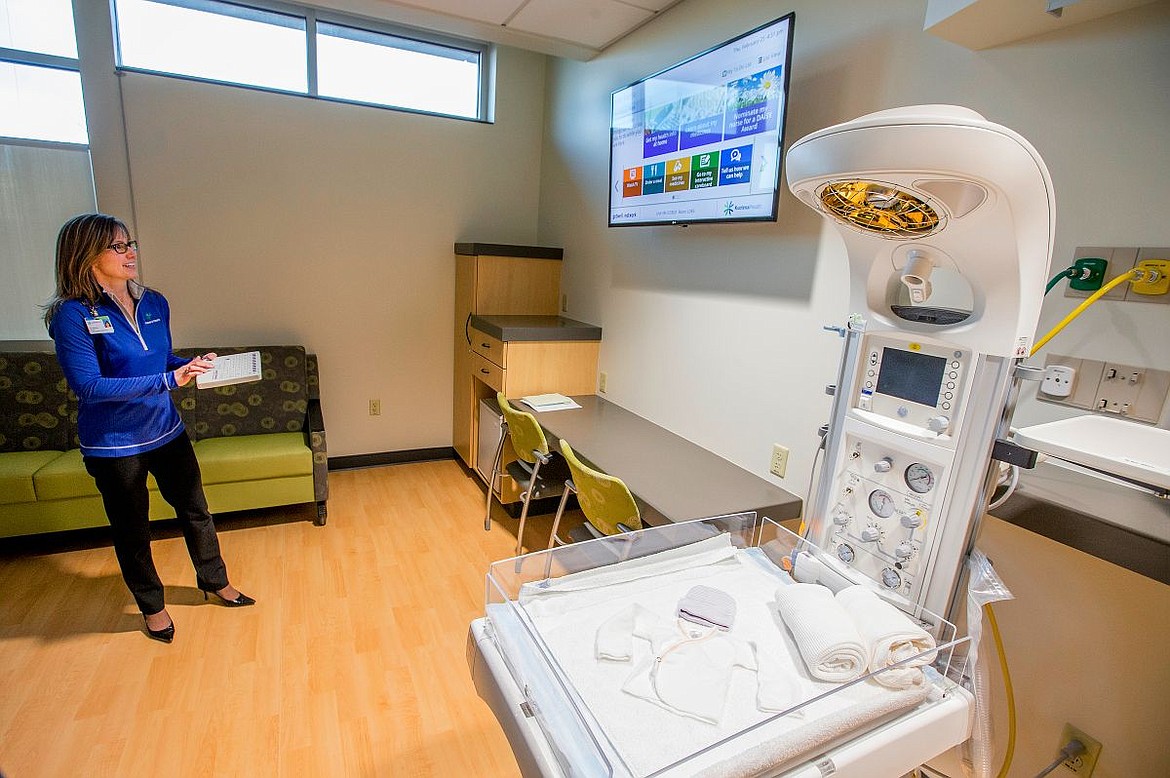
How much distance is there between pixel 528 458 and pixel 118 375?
1511mm

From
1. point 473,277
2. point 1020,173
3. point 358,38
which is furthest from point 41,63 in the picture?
point 1020,173

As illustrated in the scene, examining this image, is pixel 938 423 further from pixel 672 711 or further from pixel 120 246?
pixel 120 246

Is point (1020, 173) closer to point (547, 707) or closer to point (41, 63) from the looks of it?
point (547, 707)

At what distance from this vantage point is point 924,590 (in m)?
1.09

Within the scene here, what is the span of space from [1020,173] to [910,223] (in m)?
0.17

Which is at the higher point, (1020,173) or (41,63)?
(41,63)

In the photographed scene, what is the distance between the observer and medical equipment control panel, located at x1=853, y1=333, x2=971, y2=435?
104cm

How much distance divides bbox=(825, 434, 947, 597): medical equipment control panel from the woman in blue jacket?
80.1 inches

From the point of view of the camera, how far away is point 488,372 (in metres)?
3.18

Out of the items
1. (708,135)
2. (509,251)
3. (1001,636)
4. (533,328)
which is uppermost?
(708,135)

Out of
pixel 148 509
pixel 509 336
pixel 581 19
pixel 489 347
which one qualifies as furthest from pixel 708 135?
pixel 148 509

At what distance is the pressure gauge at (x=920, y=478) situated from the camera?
3.54ft

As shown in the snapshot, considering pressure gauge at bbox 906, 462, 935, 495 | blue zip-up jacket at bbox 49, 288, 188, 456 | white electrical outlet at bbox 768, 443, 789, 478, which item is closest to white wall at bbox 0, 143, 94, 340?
blue zip-up jacket at bbox 49, 288, 188, 456

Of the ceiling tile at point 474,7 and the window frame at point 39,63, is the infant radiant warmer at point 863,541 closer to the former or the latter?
the ceiling tile at point 474,7
